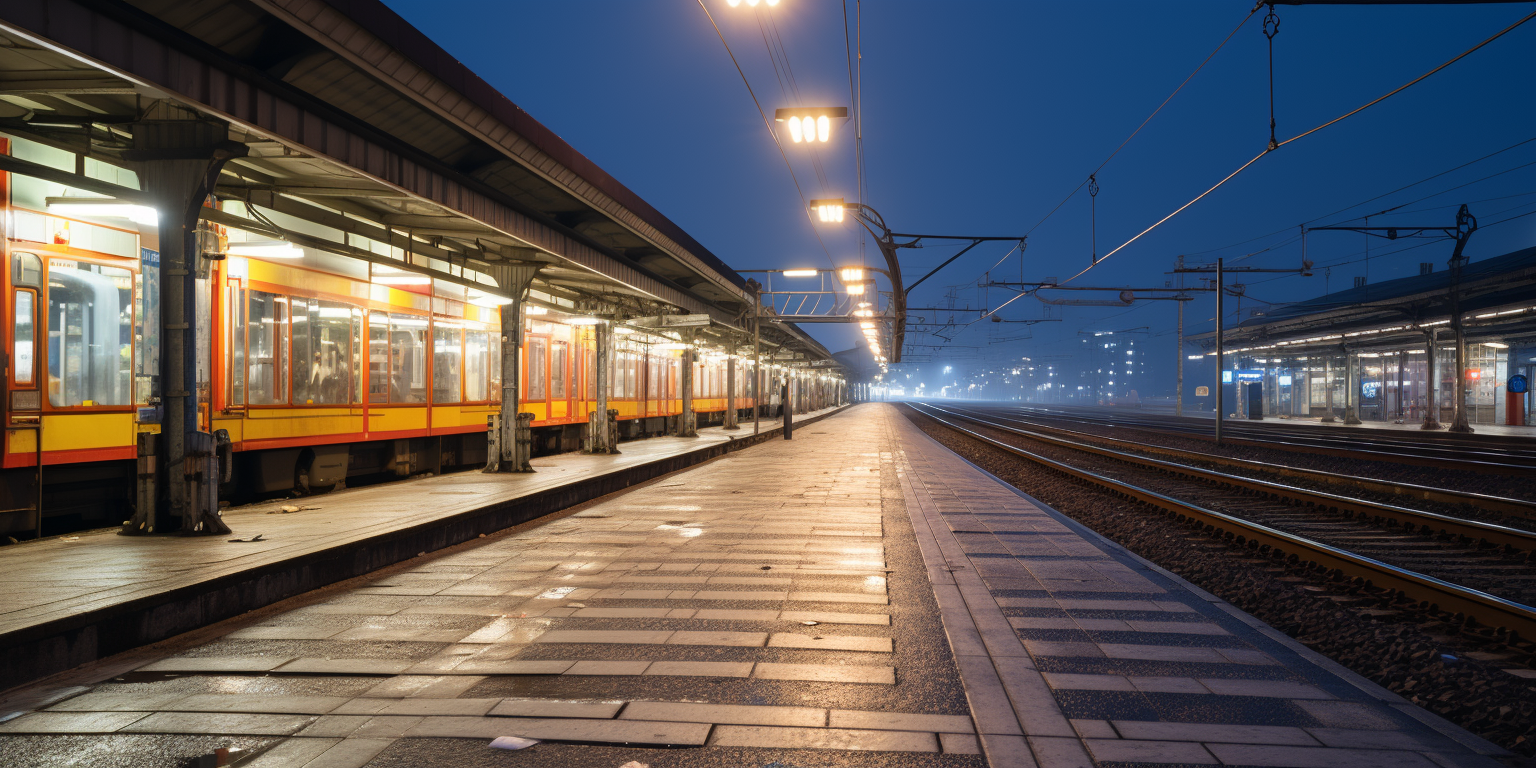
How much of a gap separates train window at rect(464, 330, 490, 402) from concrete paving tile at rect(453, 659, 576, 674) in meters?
11.2

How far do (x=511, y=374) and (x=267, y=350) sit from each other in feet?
13.1

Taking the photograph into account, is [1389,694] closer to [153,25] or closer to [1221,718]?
[1221,718]

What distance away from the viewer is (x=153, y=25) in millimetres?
5793

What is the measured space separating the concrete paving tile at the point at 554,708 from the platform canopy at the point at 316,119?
481cm

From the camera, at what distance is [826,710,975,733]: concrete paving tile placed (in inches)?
147

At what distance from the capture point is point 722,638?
16.8 feet

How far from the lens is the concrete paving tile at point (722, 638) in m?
5.02

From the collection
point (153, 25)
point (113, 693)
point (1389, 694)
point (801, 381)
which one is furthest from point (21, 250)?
point (801, 381)

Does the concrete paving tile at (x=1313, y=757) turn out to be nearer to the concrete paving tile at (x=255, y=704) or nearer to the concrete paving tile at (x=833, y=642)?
the concrete paving tile at (x=833, y=642)

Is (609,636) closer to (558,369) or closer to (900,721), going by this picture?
(900,721)

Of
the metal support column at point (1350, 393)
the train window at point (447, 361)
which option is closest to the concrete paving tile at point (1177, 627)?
the train window at point (447, 361)

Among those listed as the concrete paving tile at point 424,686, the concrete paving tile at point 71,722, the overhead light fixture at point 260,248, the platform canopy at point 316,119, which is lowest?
the concrete paving tile at point 71,722

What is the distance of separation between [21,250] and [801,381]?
5659 centimetres

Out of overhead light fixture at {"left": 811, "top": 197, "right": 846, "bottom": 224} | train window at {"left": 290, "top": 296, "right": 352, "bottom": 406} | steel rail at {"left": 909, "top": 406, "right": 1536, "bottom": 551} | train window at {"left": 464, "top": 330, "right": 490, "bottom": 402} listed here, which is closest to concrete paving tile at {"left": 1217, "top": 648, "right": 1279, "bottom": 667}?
steel rail at {"left": 909, "top": 406, "right": 1536, "bottom": 551}
